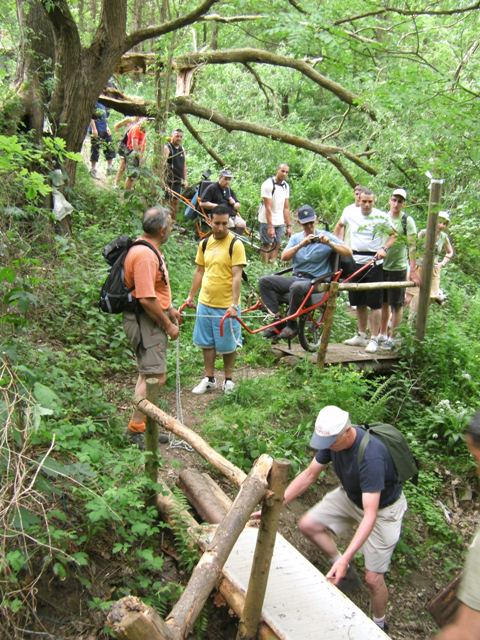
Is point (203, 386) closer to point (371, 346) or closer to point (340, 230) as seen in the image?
point (371, 346)

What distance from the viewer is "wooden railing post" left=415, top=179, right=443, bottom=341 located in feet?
22.1

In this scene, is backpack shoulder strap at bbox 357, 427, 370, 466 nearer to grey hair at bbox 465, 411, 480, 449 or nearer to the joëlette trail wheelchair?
grey hair at bbox 465, 411, 480, 449

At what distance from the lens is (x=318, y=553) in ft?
16.0

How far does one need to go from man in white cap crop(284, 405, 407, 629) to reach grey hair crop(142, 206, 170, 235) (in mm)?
1915

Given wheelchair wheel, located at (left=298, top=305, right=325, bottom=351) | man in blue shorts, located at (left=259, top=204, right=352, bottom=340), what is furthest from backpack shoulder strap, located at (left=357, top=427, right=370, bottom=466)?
wheelchair wheel, located at (left=298, top=305, right=325, bottom=351)

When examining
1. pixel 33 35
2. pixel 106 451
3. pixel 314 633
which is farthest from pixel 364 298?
Answer: pixel 33 35

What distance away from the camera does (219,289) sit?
6.04 m

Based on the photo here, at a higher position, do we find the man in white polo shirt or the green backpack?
the man in white polo shirt

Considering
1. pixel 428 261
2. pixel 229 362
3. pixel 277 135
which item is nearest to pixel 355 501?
pixel 229 362

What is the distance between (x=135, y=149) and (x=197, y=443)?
307 inches

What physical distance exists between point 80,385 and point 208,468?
4.50 feet

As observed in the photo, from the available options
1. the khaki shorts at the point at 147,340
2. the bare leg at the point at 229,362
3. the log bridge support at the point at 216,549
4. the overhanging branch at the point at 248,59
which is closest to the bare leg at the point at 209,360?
the bare leg at the point at 229,362

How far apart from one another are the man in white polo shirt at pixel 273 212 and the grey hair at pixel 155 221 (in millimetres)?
6224

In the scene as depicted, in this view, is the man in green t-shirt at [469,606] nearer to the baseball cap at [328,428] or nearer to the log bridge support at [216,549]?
the log bridge support at [216,549]
